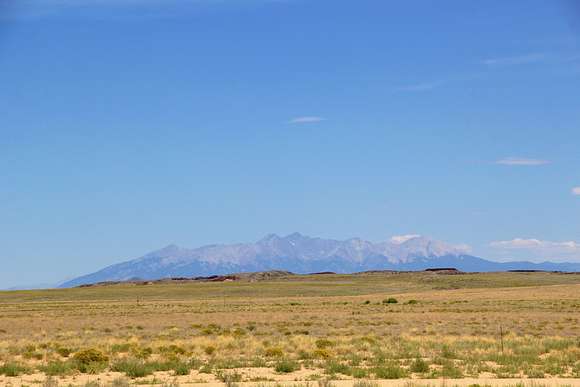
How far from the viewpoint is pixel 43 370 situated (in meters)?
25.8

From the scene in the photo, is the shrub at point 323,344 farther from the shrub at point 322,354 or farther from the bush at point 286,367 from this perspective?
the bush at point 286,367

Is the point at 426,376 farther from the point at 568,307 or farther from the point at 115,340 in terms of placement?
the point at 568,307

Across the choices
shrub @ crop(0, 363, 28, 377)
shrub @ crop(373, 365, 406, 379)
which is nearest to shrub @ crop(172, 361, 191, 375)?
shrub @ crop(0, 363, 28, 377)

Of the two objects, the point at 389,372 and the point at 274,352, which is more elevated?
the point at 274,352

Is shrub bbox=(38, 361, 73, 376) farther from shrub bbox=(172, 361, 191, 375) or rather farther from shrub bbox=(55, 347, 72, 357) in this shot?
shrub bbox=(55, 347, 72, 357)

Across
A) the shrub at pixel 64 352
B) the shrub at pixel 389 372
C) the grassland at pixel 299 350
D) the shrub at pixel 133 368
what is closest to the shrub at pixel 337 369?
the grassland at pixel 299 350

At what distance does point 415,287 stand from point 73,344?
4011 inches

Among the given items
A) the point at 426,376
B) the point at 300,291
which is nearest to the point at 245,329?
the point at 426,376

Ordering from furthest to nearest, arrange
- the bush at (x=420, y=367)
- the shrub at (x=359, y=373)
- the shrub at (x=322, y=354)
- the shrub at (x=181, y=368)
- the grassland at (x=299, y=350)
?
the shrub at (x=322, y=354)
the shrub at (x=181, y=368)
the bush at (x=420, y=367)
the grassland at (x=299, y=350)
the shrub at (x=359, y=373)

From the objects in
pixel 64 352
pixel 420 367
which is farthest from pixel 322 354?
pixel 64 352

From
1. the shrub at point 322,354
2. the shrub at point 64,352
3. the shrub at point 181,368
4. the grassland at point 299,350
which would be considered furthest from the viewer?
the shrub at point 64,352

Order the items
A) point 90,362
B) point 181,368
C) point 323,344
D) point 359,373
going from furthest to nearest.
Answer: point 323,344 → point 90,362 → point 181,368 → point 359,373

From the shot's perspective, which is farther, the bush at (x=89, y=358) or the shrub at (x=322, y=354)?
the shrub at (x=322, y=354)

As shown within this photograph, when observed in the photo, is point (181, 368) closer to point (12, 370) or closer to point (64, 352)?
point (12, 370)
